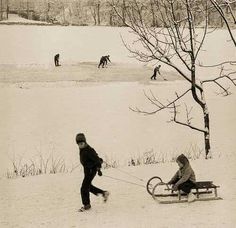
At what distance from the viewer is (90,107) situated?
55.2ft

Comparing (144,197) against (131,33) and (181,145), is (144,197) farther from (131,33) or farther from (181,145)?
(131,33)

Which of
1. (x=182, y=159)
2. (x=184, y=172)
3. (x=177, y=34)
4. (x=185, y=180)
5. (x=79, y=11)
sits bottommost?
(x=185, y=180)

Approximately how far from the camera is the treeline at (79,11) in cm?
1594

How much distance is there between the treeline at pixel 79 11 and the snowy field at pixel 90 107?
1.11 feet

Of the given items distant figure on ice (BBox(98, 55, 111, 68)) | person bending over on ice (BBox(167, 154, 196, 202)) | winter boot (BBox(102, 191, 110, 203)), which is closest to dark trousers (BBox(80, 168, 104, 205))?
winter boot (BBox(102, 191, 110, 203))

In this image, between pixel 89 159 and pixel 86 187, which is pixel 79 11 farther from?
pixel 86 187

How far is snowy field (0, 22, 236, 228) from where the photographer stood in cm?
1352

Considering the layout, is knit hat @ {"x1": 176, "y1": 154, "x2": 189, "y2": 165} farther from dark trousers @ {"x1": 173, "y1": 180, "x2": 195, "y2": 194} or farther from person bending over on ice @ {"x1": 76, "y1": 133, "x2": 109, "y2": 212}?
person bending over on ice @ {"x1": 76, "y1": 133, "x2": 109, "y2": 212}

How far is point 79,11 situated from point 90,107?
295cm

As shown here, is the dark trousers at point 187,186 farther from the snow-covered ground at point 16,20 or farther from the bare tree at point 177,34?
the snow-covered ground at point 16,20


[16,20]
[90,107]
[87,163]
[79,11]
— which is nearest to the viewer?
[87,163]

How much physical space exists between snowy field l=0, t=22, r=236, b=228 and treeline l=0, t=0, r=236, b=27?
340 millimetres

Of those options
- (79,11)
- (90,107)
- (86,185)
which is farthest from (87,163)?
(79,11)

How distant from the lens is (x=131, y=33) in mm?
17438
